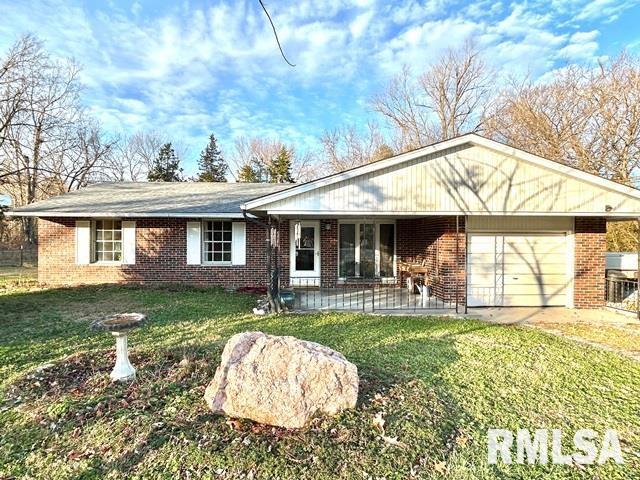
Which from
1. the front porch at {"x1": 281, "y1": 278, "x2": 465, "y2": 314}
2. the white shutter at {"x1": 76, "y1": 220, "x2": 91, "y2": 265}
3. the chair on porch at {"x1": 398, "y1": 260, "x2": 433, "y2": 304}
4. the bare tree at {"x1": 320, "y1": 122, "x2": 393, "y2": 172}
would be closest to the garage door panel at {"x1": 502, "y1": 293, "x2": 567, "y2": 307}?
the front porch at {"x1": 281, "y1": 278, "x2": 465, "y2": 314}

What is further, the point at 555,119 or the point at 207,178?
the point at 207,178

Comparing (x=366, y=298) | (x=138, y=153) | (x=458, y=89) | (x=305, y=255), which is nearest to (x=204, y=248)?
(x=305, y=255)

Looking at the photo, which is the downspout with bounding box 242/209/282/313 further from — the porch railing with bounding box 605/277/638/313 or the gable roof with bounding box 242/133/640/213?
the porch railing with bounding box 605/277/638/313

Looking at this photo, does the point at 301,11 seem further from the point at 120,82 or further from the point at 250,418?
the point at 120,82

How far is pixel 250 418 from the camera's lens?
3367 mm

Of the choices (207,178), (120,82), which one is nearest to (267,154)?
(207,178)

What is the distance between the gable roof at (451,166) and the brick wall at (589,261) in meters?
1.26

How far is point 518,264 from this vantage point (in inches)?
367

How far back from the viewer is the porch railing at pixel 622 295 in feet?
30.9

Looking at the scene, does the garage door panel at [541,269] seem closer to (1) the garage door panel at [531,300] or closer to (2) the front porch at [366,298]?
(1) the garage door panel at [531,300]

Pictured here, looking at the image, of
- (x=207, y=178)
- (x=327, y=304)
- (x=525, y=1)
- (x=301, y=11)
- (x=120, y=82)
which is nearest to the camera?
(x=301, y=11)

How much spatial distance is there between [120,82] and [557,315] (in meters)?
26.0

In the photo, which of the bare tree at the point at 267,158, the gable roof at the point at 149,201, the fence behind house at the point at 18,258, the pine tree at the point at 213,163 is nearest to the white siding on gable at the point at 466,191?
the gable roof at the point at 149,201

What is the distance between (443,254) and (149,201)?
9925 mm
